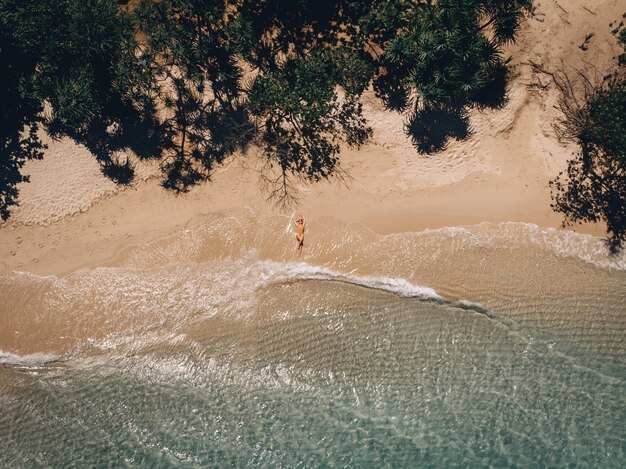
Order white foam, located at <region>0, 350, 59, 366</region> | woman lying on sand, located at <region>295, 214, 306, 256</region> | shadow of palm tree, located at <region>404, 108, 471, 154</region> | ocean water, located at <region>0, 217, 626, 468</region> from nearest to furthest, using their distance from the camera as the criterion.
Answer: ocean water, located at <region>0, 217, 626, 468</region>
white foam, located at <region>0, 350, 59, 366</region>
woman lying on sand, located at <region>295, 214, 306, 256</region>
shadow of palm tree, located at <region>404, 108, 471, 154</region>

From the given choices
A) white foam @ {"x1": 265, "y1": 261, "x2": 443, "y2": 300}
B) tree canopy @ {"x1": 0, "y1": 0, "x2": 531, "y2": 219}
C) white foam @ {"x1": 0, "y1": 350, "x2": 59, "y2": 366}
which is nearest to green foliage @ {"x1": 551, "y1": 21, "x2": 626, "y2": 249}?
tree canopy @ {"x1": 0, "y1": 0, "x2": 531, "y2": 219}

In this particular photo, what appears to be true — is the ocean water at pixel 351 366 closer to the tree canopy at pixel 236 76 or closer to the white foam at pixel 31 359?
the white foam at pixel 31 359

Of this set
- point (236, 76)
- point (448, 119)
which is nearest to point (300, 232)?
point (236, 76)

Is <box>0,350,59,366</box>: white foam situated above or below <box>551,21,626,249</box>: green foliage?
below

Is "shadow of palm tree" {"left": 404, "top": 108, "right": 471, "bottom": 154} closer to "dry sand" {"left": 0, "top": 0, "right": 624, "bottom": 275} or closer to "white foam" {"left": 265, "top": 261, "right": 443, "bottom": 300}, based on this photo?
"dry sand" {"left": 0, "top": 0, "right": 624, "bottom": 275}

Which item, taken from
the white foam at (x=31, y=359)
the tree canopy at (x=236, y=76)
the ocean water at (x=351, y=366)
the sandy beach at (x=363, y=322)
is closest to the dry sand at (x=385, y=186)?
the sandy beach at (x=363, y=322)

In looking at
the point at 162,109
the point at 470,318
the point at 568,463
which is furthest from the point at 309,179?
the point at 568,463

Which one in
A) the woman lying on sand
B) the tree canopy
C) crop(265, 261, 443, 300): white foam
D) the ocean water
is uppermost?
the tree canopy
